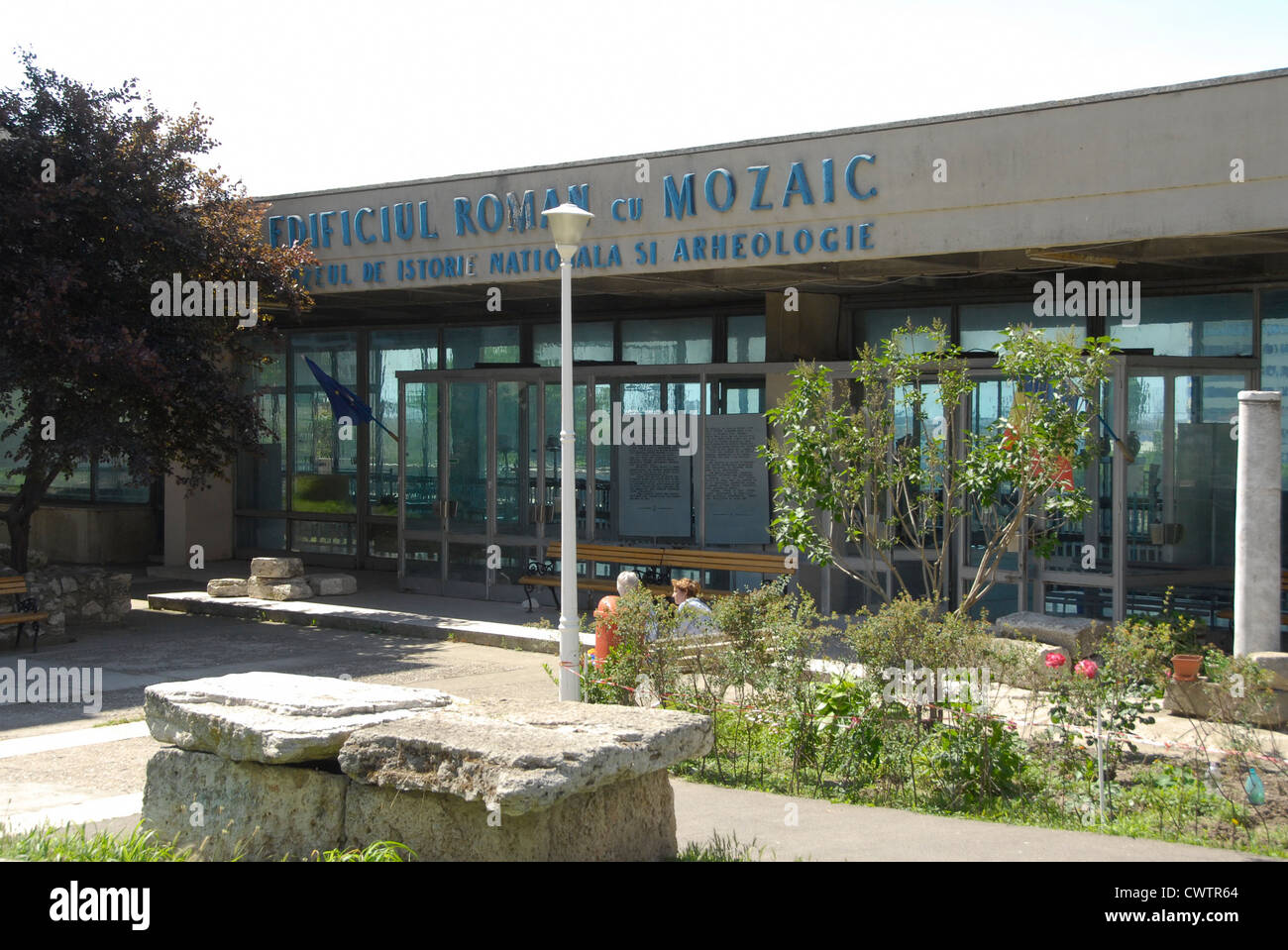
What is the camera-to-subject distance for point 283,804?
19.3 ft

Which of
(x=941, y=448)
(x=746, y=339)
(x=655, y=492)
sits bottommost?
(x=655, y=492)

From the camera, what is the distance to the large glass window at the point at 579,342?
1797 centimetres

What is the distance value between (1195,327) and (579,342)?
8.31 metres

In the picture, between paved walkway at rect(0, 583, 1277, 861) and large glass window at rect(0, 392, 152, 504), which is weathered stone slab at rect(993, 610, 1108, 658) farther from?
large glass window at rect(0, 392, 152, 504)

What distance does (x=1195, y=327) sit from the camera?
13734mm

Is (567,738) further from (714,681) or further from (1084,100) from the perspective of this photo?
(1084,100)

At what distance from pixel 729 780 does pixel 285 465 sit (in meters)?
15.1

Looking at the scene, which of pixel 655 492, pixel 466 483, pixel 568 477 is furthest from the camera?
pixel 466 483

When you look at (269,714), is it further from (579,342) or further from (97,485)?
(97,485)

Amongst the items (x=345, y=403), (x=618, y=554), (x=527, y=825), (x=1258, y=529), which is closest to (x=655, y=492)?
(x=618, y=554)

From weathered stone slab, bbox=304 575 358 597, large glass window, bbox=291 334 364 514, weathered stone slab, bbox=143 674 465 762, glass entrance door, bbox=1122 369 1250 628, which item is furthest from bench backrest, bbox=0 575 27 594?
glass entrance door, bbox=1122 369 1250 628

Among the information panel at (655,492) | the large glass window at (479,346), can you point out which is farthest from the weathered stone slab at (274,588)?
the information panel at (655,492)

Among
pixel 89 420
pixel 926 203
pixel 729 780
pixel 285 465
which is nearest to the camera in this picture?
pixel 729 780
